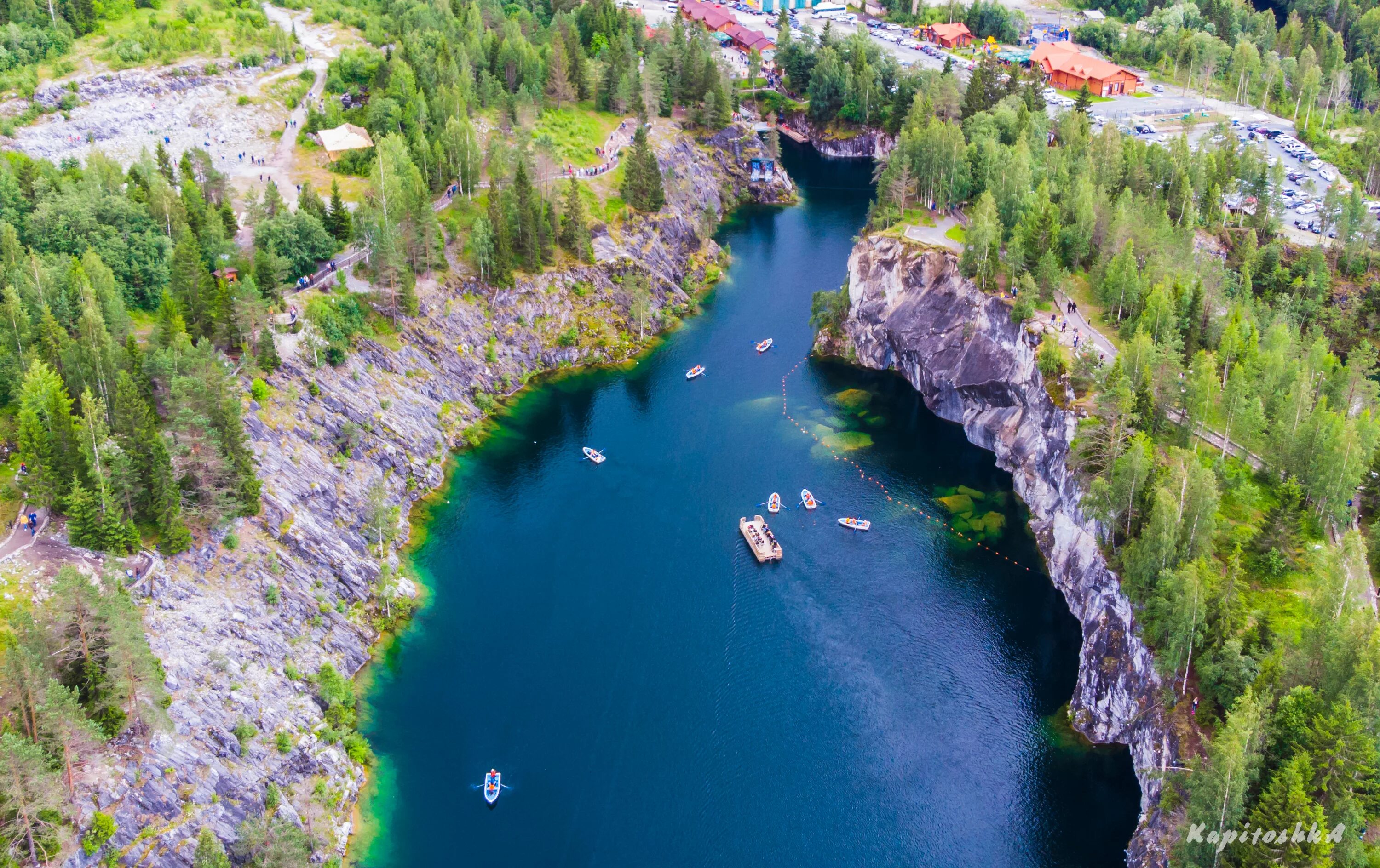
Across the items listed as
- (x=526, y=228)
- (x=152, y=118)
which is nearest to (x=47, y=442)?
(x=526, y=228)

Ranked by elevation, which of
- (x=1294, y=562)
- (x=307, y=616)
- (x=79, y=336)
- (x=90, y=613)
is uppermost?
(x=79, y=336)

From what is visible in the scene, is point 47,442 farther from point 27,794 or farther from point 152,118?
point 152,118

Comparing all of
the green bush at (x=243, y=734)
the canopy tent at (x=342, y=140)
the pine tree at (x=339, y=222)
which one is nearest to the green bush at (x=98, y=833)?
the green bush at (x=243, y=734)

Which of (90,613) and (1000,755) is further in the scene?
(1000,755)

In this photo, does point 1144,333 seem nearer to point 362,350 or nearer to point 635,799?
point 635,799

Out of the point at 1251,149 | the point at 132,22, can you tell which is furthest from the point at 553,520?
the point at 132,22

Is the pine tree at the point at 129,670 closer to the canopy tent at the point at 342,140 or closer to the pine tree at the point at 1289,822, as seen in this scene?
the pine tree at the point at 1289,822
